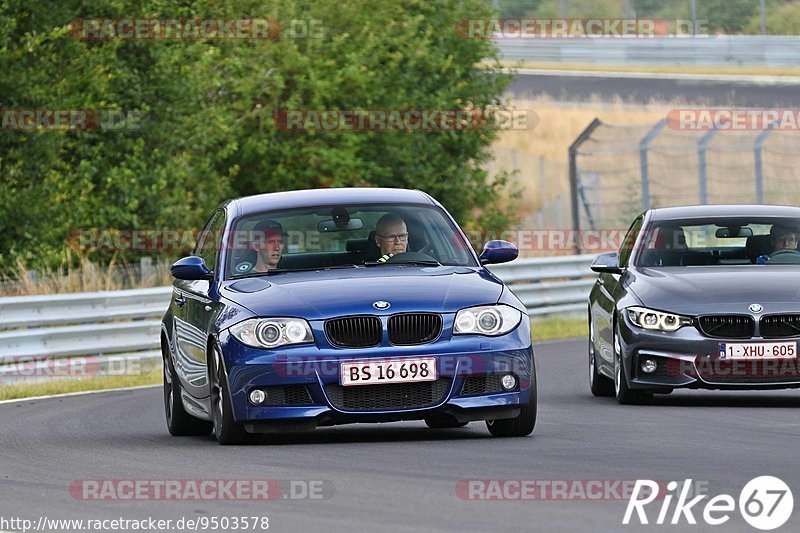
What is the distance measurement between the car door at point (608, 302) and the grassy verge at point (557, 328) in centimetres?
922

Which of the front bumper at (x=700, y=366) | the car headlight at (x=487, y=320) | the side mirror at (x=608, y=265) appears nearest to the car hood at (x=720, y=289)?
the front bumper at (x=700, y=366)

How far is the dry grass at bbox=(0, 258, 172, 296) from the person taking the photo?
2316cm

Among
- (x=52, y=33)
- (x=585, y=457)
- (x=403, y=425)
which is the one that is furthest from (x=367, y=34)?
(x=585, y=457)

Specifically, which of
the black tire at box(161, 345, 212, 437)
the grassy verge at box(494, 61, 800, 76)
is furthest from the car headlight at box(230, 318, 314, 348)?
the grassy verge at box(494, 61, 800, 76)

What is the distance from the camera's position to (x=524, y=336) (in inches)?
433

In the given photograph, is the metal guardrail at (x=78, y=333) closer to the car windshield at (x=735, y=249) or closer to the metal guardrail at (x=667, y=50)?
the car windshield at (x=735, y=249)

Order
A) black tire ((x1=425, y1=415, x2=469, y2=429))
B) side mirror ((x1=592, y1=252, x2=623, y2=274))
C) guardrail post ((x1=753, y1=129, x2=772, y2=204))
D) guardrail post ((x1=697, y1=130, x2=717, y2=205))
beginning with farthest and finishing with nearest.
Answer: guardrail post ((x1=753, y1=129, x2=772, y2=204)), guardrail post ((x1=697, y1=130, x2=717, y2=205)), side mirror ((x1=592, y1=252, x2=623, y2=274)), black tire ((x1=425, y1=415, x2=469, y2=429))

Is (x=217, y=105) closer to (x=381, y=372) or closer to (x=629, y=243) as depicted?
(x=629, y=243)

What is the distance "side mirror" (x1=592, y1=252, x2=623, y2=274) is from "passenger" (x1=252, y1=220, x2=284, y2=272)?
3704 mm

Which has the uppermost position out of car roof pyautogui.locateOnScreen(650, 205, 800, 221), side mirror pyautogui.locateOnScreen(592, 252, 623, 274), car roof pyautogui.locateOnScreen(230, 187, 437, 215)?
car roof pyautogui.locateOnScreen(230, 187, 437, 215)

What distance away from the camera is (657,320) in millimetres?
13602

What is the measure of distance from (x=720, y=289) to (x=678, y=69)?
147 ft

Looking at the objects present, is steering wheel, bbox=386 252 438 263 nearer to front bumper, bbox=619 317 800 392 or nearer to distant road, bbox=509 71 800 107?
front bumper, bbox=619 317 800 392

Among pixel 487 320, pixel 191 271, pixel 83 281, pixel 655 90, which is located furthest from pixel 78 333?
pixel 655 90
